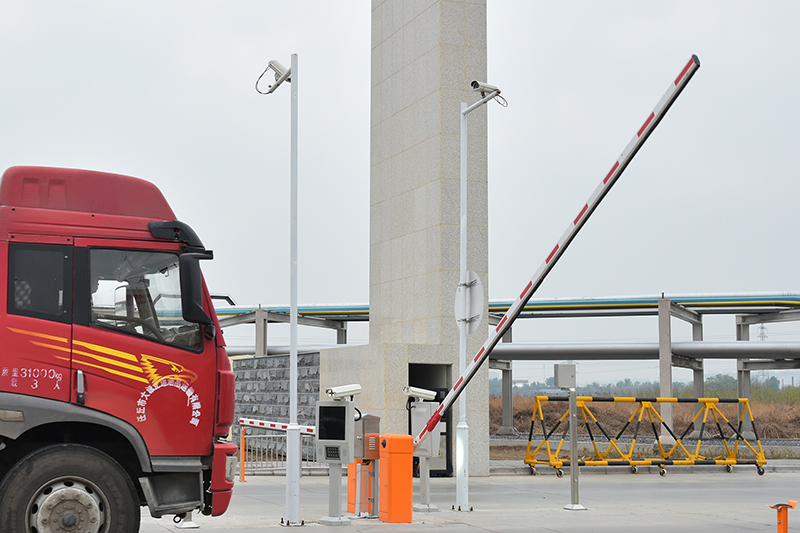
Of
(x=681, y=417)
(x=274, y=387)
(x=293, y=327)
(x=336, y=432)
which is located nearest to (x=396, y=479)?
(x=336, y=432)

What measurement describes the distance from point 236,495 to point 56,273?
8.16 metres

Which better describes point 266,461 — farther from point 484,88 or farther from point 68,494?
point 68,494

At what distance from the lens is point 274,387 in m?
25.4

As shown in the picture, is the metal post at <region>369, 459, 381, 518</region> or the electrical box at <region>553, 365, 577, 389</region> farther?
Answer: the electrical box at <region>553, 365, 577, 389</region>

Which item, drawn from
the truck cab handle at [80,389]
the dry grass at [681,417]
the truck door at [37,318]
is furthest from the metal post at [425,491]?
the dry grass at [681,417]

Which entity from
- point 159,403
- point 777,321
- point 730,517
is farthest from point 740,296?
point 159,403

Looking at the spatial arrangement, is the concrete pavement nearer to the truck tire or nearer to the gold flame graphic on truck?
the truck tire

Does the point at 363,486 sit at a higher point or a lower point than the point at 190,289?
lower

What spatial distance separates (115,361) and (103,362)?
0.35 feet

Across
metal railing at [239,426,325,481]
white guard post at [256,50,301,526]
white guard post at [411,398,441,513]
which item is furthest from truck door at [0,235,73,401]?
metal railing at [239,426,325,481]

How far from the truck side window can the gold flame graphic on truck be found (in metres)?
0.22

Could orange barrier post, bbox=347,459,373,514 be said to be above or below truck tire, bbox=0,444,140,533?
below

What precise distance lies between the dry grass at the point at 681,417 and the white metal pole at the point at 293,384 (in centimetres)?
3111

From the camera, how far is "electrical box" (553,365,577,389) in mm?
14930
